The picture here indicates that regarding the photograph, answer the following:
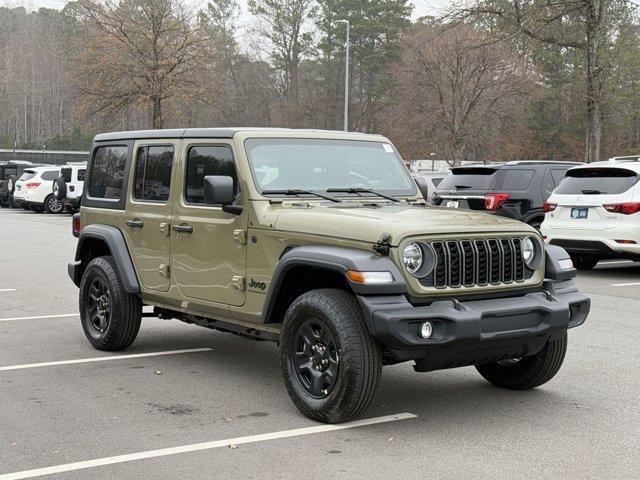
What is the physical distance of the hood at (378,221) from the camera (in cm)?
554

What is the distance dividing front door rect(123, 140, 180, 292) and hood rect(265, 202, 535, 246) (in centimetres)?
132

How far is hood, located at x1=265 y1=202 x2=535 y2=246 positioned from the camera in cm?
554

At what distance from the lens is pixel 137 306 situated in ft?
25.3

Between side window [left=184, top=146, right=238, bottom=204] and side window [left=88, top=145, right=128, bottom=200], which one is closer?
side window [left=184, top=146, right=238, bottom=204]

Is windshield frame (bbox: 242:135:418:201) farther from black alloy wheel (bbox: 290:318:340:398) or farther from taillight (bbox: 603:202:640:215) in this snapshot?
taillight (bbox: 603:202:640:215)

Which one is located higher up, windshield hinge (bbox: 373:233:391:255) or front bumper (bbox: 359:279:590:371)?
windshield hinge (bbox: 373:233:391:255)

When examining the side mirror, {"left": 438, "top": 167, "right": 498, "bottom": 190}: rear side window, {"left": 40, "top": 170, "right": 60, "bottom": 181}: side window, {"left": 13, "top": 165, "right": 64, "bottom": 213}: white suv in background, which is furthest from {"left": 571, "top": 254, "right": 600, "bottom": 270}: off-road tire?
{"left": 40, "top": 170, "right": 60, "bottom": 181}: side window

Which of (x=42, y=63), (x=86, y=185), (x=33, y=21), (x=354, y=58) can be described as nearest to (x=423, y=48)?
(x=354, y=58)

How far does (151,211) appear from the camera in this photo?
7.43m

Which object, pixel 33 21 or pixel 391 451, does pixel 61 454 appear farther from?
pixel 33 21

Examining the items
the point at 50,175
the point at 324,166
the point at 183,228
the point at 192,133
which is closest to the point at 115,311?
the point at 183,228

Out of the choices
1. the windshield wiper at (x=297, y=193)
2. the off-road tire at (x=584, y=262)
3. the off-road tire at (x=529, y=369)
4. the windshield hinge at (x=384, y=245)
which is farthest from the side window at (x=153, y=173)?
the off-road tire at (x=584, y=262)

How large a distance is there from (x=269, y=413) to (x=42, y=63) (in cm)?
9979

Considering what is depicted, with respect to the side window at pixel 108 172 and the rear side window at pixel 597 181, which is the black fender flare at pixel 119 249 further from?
the rear side window at pixel 597 181
